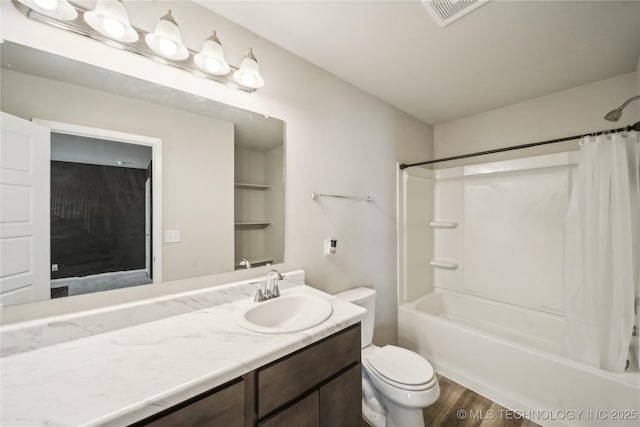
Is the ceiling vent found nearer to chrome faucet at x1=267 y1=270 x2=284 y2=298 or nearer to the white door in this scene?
chrome faucet at x1=267 y1=270 x2=284 y2=298

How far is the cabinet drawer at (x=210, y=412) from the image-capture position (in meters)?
0.58

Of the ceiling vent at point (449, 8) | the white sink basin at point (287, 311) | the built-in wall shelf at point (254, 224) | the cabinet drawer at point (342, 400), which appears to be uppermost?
the ceiling vent at point (449, 8)

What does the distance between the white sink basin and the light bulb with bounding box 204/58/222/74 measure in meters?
1.15

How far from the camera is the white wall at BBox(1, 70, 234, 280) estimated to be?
826 mm

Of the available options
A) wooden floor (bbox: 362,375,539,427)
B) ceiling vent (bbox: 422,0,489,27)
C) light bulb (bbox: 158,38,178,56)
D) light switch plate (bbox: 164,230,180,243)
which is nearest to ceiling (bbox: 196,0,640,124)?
ceiling vent (bbox: 422,0,489,27)

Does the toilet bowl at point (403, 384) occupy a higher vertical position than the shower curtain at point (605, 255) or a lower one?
lower

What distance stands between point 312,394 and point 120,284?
2.91ft

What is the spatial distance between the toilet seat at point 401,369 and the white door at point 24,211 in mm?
1580

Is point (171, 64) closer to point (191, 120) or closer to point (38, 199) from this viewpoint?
point (191, 120)

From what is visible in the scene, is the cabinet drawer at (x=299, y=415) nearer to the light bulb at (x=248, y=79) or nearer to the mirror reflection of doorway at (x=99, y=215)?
the mirror reflection of doorway at (x=99, y=215)

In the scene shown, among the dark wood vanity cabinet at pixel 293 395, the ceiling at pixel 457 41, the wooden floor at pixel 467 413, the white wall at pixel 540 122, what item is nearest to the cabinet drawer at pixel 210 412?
the dark wood vanity cabinet at pixel 293 395

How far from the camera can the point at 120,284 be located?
3.17 ft

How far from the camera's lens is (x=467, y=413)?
62.8 inches

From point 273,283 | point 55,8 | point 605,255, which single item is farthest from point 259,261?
point 605,255
